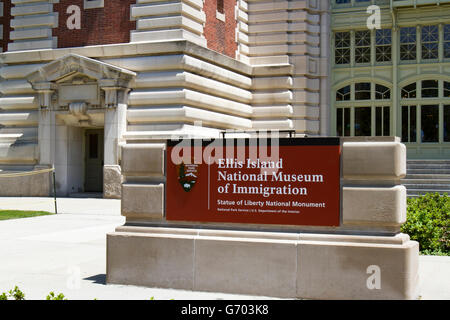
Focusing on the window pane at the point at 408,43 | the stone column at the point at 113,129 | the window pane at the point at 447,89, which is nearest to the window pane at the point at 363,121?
the window pane at the point at 408,43

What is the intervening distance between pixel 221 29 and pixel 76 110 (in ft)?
23.4

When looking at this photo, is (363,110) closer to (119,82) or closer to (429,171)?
(429,171)

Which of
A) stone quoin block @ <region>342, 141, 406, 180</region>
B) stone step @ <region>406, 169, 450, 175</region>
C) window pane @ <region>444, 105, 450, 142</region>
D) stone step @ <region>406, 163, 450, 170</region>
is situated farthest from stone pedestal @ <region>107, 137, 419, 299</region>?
window pane @ <region>444, 105, 450, 142</region>

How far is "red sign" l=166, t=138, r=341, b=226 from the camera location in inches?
277

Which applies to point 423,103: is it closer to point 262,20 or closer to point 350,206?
point 262,20

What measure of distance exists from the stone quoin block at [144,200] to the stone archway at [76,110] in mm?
14061

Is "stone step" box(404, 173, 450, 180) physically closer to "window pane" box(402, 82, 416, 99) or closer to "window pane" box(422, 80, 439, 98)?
"window pane" box(422, 80, 439, 98)

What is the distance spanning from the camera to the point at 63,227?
14062 mm

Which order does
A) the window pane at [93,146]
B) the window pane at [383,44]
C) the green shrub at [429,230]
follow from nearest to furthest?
the green shrub at [429,230] → the window pane at [93,146] → the window pane at [383,44]

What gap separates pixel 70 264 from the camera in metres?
9.20

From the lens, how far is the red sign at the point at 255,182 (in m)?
7.04

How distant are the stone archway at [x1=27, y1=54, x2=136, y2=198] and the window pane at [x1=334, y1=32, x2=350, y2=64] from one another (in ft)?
38.0

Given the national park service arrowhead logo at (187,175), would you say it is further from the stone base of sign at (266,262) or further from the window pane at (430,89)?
the window pane at (430,89)

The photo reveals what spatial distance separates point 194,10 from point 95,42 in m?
3.99
